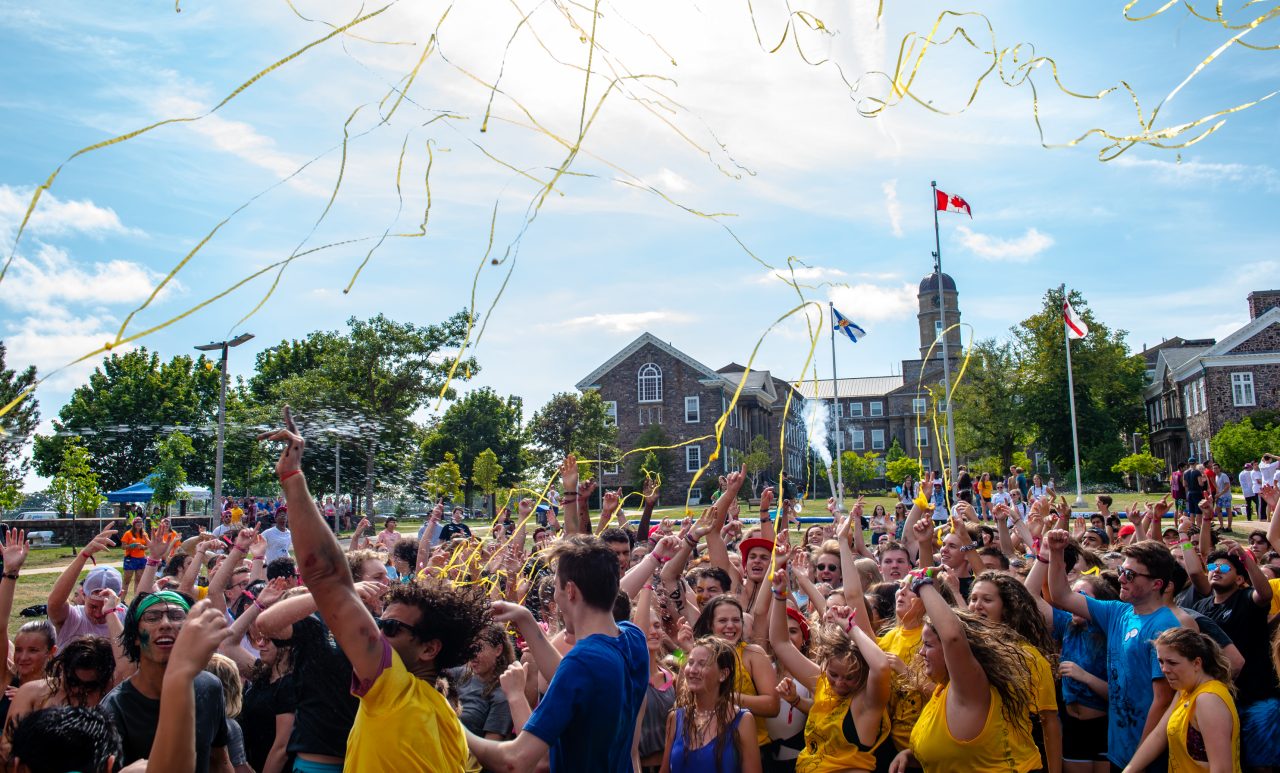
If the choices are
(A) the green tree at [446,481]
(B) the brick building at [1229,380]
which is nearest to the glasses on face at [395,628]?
(A) the green tree at [446,481]

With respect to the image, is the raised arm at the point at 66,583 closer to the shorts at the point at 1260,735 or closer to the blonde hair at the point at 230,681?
the blonde hair at the point at 230,681

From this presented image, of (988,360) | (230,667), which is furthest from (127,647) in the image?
(988,360)

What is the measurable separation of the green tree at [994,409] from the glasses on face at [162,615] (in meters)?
62.8

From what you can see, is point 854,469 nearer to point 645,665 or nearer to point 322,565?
point 645,665

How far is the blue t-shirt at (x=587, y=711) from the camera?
128 inches

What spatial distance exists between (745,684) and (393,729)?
2.80 meters

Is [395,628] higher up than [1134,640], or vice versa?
[395,628]

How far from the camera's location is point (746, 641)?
18.9 ft

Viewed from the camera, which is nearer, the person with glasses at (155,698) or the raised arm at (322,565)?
the raised arm at (322,565)

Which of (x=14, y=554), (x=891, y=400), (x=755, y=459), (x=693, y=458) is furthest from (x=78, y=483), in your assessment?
(x=891, y=400)

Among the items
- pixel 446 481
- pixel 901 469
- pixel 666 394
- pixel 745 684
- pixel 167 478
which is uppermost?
pixel 666 394

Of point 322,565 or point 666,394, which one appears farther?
point 666,394

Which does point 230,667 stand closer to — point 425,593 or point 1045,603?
point 425,593

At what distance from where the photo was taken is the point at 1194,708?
15.9 feet
